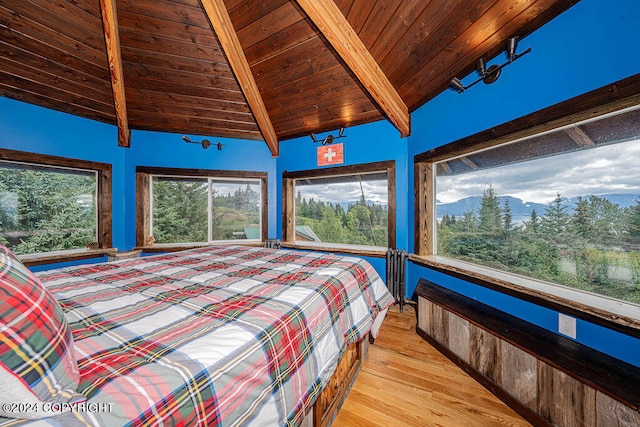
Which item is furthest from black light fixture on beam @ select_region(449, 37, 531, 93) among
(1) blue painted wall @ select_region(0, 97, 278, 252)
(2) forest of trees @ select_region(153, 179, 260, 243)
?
(2) forest of trees @ select_region(153, 179, 260, 243)

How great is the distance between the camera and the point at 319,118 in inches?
142

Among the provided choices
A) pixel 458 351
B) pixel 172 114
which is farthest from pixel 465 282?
pixel 172 114

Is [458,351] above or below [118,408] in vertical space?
below

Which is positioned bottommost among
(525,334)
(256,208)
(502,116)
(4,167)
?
(525,334)

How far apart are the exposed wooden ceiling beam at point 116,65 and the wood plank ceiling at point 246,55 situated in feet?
0.04

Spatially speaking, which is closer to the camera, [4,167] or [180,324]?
[180,324]

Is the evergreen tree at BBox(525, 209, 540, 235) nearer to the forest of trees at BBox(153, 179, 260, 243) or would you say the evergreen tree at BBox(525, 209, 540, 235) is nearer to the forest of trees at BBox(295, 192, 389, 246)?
the forest of trees at BBox(295, 192, 389, 246)

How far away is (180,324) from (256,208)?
11.2 ft

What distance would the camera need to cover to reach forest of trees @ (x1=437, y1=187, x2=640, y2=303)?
1.40 m

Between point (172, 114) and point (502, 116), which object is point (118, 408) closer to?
point (502, 116)

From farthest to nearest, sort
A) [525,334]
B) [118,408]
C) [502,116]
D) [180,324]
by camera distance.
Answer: [502,116] → [525,334] → [180,324] → [118,408]

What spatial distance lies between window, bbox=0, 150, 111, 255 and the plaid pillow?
3.43m

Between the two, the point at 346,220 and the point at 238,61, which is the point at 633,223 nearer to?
the point at 346,220

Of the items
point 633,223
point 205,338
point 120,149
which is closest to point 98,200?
point 120,149
